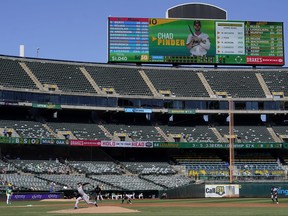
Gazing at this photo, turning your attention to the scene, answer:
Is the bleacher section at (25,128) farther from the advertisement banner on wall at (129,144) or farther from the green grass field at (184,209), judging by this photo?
the green grass field at (184,209)

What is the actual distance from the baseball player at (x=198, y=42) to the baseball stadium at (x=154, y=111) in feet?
0.53

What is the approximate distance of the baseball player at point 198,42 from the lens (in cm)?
8488

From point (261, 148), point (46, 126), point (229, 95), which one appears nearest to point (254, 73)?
point (229, 95)

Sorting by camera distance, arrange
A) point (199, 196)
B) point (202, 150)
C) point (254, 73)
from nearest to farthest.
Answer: point (199, 196) < point (202, 150) < point (254, 73)

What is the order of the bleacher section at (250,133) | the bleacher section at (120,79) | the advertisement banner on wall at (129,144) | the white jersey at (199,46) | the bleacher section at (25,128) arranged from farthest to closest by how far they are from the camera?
the white jersey at (199,46) → the bleacher section at (120,79) → the bleacher section at (250,133) → the advertisement banner on wall at (129,144) → the bleacher section at (25,128)

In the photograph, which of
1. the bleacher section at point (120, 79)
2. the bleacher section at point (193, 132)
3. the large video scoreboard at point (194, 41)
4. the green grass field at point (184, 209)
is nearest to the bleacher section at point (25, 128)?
the bleacher section at point (120, 79)

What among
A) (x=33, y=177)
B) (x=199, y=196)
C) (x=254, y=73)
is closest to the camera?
(x=199, y=196)

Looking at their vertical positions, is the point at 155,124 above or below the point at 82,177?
above

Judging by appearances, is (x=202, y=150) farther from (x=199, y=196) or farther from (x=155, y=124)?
(x=199, y=196)

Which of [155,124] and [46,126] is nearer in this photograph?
[46,126]

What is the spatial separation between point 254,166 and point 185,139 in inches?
389

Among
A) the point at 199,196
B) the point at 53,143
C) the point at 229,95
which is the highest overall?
the point at 229,95

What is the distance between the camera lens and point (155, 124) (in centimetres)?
8406

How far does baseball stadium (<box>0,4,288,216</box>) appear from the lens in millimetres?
72562
